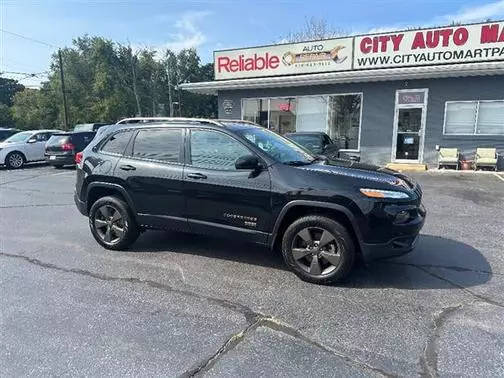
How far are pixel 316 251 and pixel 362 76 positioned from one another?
1117cm

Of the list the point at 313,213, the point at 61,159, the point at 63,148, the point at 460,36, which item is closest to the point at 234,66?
the point at 63,148

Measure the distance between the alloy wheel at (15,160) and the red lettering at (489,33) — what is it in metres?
18.6

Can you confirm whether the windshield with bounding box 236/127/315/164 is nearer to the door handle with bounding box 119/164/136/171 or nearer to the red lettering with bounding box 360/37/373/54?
the door handle with bounding box 119/164/136/171

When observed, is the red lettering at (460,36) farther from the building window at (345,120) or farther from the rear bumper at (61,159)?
the rear bumper at (61,159)

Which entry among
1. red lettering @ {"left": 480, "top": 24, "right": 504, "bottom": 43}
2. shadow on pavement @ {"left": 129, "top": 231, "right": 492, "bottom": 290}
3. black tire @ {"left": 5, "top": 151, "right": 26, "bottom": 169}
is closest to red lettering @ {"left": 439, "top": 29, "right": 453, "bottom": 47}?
red lettering @ {"left": 480, "top": 24, "right": 504, "bottom": 43}

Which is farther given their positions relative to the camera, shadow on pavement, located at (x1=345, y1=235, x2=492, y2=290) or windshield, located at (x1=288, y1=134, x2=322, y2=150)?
windshield, located at (x1=288, y1=134, x2=322, y2=150)

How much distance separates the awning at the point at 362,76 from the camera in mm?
12031

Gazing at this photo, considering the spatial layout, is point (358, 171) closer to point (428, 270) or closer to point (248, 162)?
point (248, 162)

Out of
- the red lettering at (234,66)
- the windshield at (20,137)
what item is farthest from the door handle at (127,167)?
the windshield at (20,137)

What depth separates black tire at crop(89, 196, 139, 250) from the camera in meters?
5.07

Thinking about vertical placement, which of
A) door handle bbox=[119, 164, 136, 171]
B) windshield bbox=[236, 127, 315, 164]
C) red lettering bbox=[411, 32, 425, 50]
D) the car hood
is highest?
red lettering bbox=[411, 32, 425, 50]

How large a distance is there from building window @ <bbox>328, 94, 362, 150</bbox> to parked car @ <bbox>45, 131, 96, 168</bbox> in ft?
34.8

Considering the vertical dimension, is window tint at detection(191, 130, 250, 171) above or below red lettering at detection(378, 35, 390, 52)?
below

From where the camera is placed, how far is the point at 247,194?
4.22m
